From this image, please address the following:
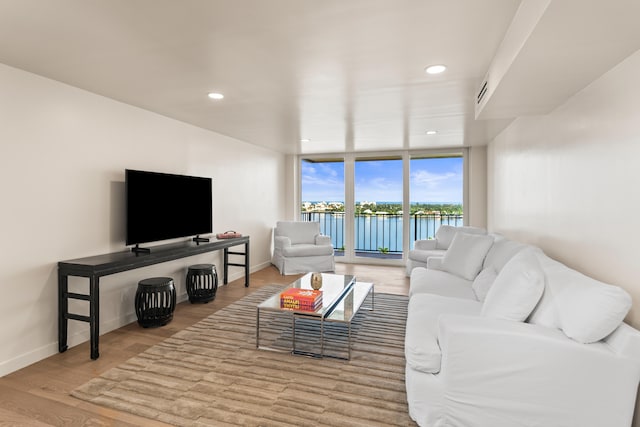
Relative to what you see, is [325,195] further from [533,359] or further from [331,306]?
[533,359]

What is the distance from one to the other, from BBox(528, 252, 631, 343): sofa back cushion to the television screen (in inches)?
135

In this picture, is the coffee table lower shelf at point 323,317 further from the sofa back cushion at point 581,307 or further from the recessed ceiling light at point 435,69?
the recessed ceiling light at point 435,69

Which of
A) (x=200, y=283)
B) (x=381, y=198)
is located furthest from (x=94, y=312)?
(x=381, y=198)

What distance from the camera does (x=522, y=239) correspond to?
12.7ft

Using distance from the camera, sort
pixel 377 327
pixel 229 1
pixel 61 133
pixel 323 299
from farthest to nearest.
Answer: pixel 377 327
pixel 323 299
pixel 61 133
pixel 229 1

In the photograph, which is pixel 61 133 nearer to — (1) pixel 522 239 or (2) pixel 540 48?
(2) pixel 540 48

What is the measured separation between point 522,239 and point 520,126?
1254mm

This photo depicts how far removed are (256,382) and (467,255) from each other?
2.57 m

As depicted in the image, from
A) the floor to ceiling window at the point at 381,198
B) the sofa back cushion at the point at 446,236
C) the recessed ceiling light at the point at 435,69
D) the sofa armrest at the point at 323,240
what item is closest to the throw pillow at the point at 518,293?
the recessed ceiling light at the point at 435,69

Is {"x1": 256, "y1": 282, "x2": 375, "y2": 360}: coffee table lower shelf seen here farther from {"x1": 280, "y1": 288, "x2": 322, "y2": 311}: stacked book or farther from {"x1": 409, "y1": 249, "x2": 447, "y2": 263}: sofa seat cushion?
{"x1": 409, "y1": 249, "x2": 447, "y2": 263}: sofa seat cushion

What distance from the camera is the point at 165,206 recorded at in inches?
154

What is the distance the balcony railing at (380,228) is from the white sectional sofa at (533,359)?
4.86 meters

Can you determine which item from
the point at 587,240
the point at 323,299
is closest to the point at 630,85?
the point at 587,240

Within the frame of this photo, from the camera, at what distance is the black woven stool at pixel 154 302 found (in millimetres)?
3441
